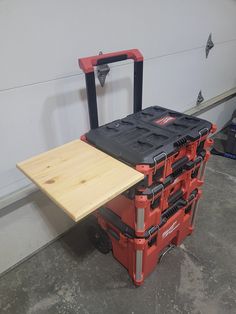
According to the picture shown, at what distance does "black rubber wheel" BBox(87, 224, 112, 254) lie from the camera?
129 centimetres

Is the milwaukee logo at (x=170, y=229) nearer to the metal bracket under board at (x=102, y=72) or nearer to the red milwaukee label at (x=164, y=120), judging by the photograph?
the red milwaukee label at (x=164, y=120)

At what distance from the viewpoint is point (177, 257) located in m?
1.36

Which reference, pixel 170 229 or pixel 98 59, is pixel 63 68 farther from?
pixel 170 229

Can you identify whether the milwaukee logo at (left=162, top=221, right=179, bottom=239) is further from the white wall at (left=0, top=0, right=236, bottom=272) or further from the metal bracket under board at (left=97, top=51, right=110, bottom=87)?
the metal bracket under board at (left=97, top=51, right=110, bottom=87)

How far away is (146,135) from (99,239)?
2.25 feet

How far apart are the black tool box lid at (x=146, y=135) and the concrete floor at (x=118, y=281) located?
749mm

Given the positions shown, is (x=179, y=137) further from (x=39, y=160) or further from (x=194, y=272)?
(x=194, y=272)

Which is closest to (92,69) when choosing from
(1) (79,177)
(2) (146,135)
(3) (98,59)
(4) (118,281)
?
(3) (98,59)

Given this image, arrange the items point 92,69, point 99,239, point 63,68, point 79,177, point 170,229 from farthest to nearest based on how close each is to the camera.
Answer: point 99,239, point 170,229, point 63,68, point 92,69, point 79,177

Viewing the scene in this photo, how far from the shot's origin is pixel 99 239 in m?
1.33

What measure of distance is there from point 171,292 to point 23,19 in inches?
54.7

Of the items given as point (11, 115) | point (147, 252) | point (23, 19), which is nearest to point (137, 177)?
point (147, 252)

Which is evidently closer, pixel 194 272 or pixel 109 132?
pixel 109 132

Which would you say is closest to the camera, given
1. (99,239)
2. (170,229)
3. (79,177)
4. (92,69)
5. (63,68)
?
(79,177)
